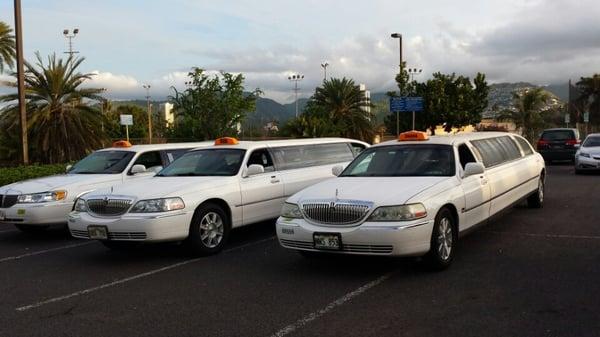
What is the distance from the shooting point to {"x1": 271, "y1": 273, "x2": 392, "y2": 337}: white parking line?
15.6 feet

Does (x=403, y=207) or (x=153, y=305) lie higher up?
(x=403, y=207)

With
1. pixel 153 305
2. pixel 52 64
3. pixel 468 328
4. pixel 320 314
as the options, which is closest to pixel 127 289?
pixel 153 305

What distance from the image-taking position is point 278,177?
9.13 meters

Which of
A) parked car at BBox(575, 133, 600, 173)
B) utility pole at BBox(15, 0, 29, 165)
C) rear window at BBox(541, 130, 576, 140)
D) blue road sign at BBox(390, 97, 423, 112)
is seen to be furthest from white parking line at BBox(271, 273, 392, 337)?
rear window at BBox(541, 130, 576, 140)

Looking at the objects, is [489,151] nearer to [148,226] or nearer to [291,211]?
[291,211]

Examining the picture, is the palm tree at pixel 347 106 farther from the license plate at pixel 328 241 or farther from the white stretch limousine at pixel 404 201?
the license plate at pixel 328 241

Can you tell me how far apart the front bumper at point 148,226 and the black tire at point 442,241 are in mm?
3010

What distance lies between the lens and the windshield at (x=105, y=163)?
404 inches

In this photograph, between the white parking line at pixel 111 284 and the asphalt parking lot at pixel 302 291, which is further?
the white parking line at pixel 111 284

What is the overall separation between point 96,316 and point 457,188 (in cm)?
407

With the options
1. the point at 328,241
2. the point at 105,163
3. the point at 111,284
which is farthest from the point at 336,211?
the point at 105,163

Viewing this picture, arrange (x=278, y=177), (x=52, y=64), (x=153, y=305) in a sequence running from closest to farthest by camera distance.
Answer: (x=153, y=305) < (x=278, y=177) < (x=52, y=64)

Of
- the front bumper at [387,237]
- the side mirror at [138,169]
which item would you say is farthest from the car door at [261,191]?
the front bumper at [387,237]

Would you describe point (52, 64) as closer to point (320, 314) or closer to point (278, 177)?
point (278, 177)
